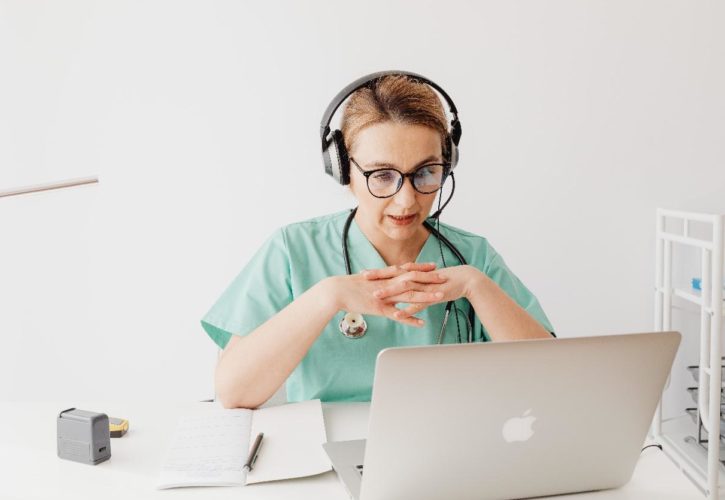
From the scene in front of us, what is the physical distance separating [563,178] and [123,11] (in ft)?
4.77

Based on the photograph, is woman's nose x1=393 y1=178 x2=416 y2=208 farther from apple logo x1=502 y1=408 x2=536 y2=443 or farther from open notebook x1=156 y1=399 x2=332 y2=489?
apple logo x1=502 y1=408 x2=536 y2=443

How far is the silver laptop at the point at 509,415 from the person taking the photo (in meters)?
0.80

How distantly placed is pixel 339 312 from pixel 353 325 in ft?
0.12

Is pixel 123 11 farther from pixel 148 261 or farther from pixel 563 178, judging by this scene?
pixel 563 178

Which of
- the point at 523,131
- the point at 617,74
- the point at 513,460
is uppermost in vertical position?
the point at 617,74

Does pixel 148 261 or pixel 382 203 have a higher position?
pixel 382 203

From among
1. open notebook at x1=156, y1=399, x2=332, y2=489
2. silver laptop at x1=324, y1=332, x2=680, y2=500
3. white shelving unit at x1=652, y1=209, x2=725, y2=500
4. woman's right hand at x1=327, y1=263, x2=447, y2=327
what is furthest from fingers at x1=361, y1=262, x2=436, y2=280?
white shelving unit at x1=652, y1=209, x2=725, y2=500

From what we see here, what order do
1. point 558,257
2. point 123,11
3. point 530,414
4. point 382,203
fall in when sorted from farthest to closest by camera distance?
1. point 558,257
2. point 123,11
3. point 382,203
4. point 530,414

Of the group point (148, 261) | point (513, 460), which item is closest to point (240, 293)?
point (513, 460)

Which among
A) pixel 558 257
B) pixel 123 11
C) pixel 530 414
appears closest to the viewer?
pixel 530 414

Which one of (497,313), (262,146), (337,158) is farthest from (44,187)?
(262,146)

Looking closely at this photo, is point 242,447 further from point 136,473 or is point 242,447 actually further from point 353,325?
point 353,325

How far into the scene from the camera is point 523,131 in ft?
7.56

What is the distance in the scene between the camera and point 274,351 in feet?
4.20
